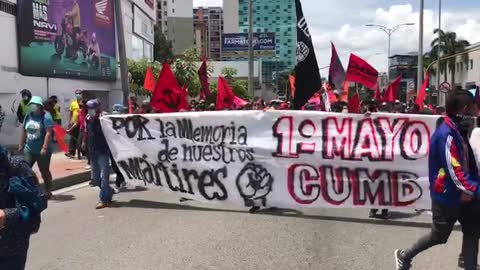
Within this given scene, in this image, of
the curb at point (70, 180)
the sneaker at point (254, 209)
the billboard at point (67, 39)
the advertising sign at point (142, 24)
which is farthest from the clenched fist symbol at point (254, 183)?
the advertising sign at point (142, 24)

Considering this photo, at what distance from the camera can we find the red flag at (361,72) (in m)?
13.9

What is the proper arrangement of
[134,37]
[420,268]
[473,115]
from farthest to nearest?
1. [134,37]
2. [420,268]
3. [473,115]

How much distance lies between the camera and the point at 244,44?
100 meters

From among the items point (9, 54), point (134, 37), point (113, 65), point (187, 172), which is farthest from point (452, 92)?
point (134, 37)

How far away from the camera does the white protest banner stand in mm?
7809

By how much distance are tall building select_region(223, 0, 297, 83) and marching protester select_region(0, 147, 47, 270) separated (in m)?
91.7

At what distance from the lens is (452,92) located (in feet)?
17.0

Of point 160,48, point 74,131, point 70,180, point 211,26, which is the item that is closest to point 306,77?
point 70,180

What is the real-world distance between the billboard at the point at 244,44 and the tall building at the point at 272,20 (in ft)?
13.9

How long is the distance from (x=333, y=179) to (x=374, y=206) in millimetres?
637

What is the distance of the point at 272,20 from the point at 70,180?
9583 centimetres

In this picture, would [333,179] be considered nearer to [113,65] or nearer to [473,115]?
[473,115]

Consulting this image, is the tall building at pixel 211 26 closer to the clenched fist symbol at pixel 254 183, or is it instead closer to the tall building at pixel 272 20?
the tall building at pixel 272 20

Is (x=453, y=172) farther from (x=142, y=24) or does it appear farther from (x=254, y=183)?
(x=142, y=24)
